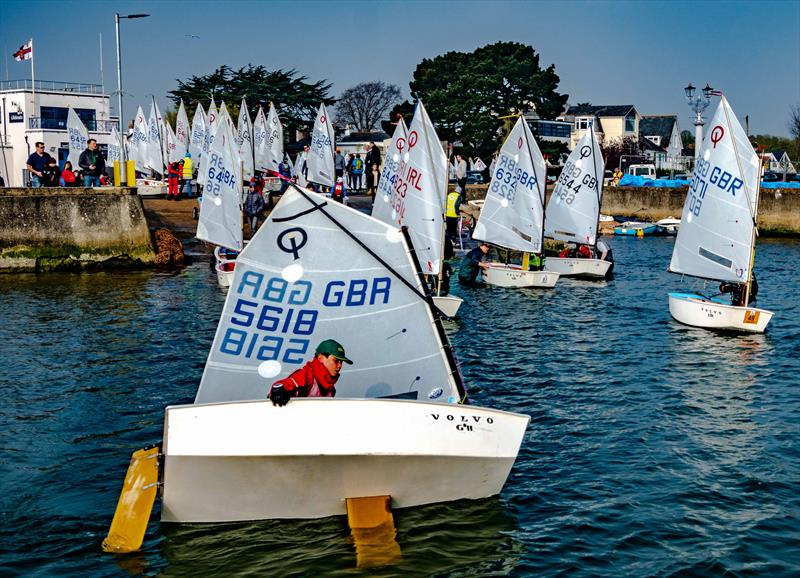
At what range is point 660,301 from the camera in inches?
1334

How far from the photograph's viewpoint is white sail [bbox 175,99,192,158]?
71000mm

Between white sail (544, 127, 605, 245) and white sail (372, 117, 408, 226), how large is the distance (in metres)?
9.43

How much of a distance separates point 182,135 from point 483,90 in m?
34.0

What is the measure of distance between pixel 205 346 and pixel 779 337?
16.5m

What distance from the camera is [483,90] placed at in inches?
3676

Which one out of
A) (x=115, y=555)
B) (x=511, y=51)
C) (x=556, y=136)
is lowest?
(x=115, y=555)

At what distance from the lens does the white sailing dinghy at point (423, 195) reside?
29.2m

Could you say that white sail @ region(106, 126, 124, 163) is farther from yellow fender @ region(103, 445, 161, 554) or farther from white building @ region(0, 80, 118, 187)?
yellow fender @ region(103, 445, 161, 554)

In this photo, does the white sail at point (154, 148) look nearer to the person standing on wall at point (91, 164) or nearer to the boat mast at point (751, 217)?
the person standing on wall at point (91, 164)

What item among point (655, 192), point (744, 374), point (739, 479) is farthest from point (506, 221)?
point (655, 192)

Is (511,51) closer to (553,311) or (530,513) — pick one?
(553,311)

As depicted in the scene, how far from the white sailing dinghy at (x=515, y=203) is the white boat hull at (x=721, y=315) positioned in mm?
9352

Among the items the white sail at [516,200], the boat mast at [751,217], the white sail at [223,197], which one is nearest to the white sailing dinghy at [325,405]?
the boat mast at [751,217]

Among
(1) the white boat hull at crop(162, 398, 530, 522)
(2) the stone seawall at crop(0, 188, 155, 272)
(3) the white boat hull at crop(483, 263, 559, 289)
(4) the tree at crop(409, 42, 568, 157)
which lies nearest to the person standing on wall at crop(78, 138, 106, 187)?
(2) the stone seawall at crop(0, 188, 155, 272)
